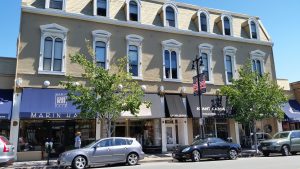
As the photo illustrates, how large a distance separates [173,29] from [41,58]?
34.7 feet

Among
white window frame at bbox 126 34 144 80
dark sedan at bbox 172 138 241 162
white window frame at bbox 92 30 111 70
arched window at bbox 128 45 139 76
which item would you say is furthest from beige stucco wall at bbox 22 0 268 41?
dark sedan at bbox 172 138 241 162

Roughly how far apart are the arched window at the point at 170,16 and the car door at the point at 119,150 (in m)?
12.4

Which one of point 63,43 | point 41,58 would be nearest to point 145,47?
point 63,43

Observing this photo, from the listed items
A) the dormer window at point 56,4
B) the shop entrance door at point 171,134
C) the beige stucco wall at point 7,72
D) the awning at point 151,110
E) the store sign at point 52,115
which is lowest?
the shop entrance door at point 171,134

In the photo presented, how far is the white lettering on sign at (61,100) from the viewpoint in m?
19.2

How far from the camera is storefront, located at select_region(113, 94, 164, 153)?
21.9 meters

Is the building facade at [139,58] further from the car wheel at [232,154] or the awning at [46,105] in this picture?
the car wheel at [232,154]

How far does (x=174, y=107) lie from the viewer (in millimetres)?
22547

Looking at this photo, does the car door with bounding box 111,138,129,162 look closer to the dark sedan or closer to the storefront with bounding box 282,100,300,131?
the dark sedan

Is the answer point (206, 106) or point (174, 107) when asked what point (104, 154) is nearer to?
point (174, 107)

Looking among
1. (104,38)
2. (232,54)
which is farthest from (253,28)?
(104,38)

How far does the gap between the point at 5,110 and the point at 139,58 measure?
32.5 feet

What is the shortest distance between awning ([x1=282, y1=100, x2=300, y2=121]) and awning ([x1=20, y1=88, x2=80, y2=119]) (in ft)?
59.3

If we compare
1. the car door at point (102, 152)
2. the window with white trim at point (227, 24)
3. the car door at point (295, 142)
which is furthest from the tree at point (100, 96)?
the window with white trim at point (227, 24)
